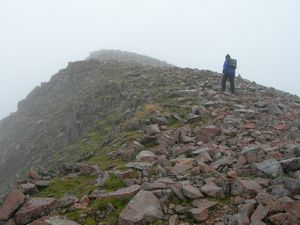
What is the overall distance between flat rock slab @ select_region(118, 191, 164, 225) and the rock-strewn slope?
0.02 metres

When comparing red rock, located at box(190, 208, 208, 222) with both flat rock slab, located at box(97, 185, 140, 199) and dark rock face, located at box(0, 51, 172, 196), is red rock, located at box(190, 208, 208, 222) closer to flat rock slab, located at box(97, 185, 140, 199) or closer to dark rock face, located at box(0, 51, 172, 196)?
flat rock slab, located at box(97, 185, 140, 199)

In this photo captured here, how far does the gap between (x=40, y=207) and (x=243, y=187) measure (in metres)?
5.00

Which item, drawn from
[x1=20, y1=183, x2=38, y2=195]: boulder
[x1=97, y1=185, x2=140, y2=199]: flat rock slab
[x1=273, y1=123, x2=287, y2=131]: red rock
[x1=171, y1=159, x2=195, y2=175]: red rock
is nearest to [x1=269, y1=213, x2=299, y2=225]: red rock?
[x1=171, y1=159, x2=195, y2=175]: red rock

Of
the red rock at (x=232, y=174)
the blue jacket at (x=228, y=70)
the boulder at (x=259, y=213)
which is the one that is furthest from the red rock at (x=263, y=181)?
the blue jacket at (x=228, y=70)

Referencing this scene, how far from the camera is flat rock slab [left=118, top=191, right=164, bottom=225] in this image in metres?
8.63

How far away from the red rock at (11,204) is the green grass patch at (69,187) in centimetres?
89

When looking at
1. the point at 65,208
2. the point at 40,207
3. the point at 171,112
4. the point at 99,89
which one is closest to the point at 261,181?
the point at 65,208

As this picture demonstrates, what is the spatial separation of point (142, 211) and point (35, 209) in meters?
2.82

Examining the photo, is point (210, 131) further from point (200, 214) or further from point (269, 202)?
point (200, 214)

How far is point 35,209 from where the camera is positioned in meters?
9.79

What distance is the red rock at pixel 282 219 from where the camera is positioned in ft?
26.6

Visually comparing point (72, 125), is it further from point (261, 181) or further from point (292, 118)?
point (261, 181)

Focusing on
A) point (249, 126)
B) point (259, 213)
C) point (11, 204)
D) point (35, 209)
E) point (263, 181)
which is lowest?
point (11, 204)

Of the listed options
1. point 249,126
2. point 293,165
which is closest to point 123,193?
point 293,165
